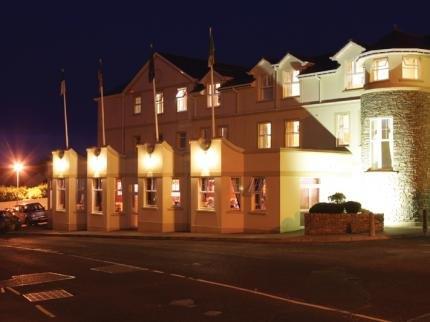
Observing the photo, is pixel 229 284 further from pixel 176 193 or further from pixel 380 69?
pixel 176 193

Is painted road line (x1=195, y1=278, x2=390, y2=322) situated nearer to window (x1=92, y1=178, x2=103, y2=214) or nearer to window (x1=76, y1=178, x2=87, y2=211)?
window (x1=92, y1=178, x2=103, y2=214)

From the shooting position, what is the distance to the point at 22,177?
8644 centimetres

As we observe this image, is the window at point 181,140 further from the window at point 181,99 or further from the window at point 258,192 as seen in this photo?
the window at point 258,192

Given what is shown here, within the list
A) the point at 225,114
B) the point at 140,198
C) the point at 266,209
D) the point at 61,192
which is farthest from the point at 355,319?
the point at 61,192

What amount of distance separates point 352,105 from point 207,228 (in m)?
9.57

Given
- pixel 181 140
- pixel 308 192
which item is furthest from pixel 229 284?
pixel 181 140

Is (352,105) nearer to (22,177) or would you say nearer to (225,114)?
(225,114)

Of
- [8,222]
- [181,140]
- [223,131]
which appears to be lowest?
[8,222]

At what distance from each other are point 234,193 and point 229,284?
17.5 meters

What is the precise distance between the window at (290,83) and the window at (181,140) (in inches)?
368

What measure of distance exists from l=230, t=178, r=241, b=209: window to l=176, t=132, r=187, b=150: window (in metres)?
11.3

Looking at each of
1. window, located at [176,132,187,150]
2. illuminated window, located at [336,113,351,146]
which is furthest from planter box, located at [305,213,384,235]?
window, located at [176,132,187,150]

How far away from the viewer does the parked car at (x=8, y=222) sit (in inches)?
1702

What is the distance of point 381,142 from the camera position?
1224 inches
